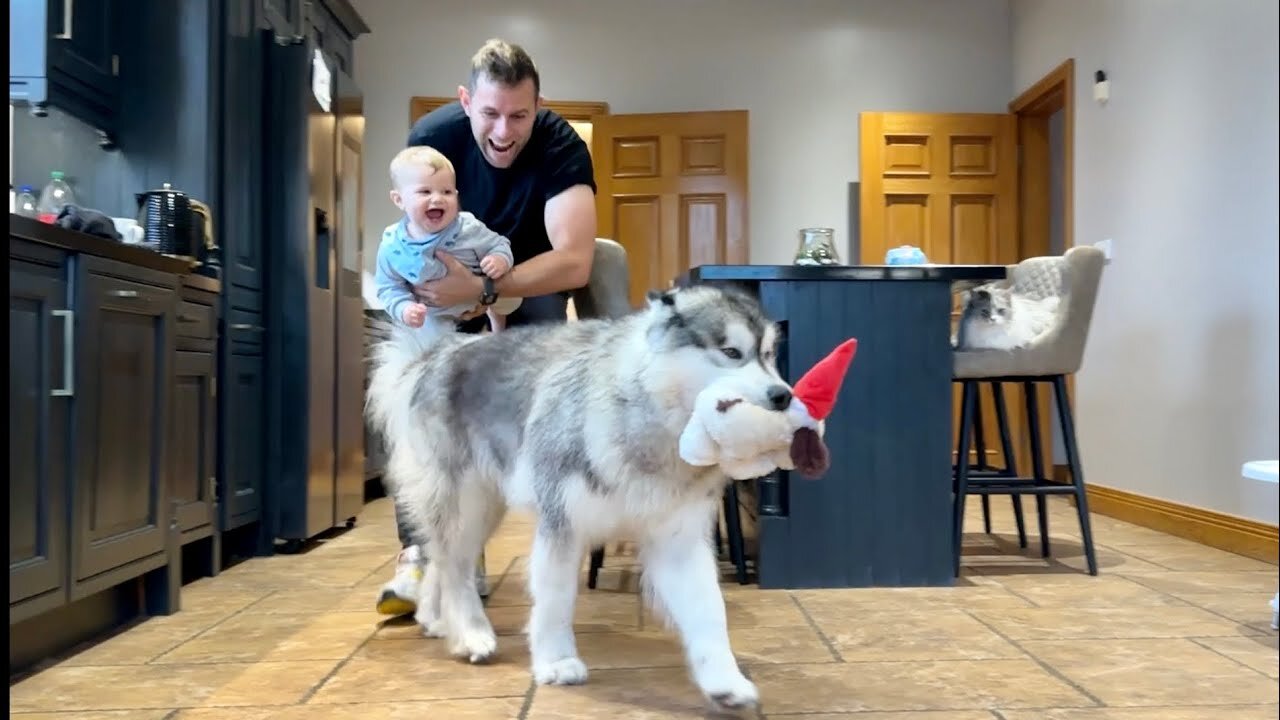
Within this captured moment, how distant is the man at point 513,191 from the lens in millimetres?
2330

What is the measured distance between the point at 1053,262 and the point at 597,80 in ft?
11.6

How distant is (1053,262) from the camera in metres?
3.22

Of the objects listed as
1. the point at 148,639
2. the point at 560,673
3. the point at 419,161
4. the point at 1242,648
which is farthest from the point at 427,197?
the point at 1242,648

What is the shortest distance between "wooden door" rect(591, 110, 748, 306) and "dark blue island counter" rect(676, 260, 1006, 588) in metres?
3.12

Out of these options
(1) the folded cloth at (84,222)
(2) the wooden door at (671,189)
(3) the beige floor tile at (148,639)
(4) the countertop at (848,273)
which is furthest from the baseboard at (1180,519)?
(1) the folded cloth at (84,222)

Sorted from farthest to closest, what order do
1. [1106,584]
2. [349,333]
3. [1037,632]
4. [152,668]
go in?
1. [349,333]
2. [1106,584]
3. [1037,632]
4. [152,668]

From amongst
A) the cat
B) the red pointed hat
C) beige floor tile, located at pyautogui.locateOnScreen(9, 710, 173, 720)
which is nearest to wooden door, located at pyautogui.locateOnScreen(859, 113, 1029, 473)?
the cat

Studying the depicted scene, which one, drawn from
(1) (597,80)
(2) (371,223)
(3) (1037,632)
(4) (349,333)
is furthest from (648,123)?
(3) (1037,632)

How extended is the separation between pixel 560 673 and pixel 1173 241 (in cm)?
309

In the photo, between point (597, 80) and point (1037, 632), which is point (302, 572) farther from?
point (597, 80)

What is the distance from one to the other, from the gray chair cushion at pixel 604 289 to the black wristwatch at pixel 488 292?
53cm

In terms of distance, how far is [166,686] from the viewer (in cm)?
190

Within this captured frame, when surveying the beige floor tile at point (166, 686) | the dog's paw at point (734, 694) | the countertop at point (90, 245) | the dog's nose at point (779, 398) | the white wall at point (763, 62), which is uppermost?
the white wall at point (763, 62)

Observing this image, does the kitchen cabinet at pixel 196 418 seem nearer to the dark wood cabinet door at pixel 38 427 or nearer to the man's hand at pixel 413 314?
the dark wood cabinet door at pixel 38 427
